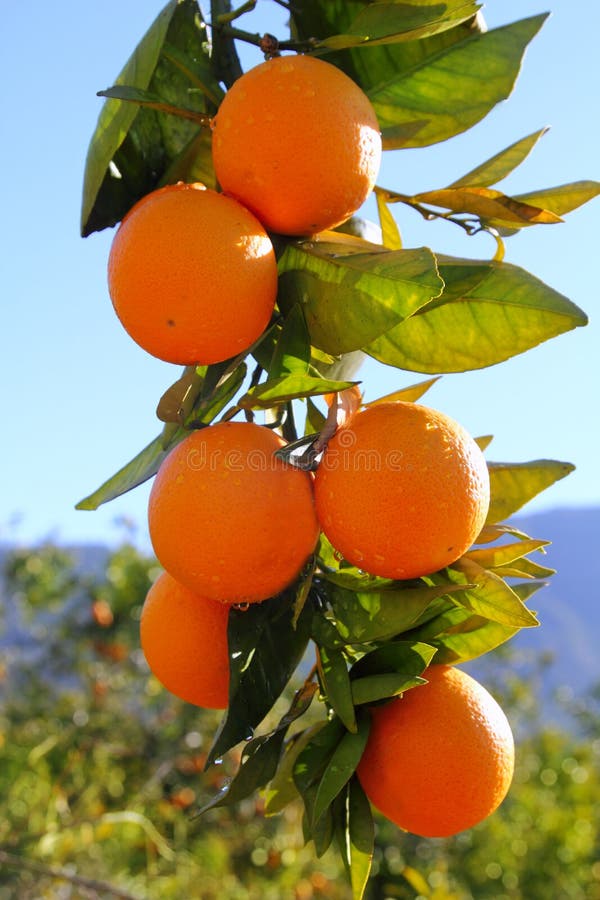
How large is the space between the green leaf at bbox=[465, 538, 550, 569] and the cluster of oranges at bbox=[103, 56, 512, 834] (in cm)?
6

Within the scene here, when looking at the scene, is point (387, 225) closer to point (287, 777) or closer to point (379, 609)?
point (379, 609)

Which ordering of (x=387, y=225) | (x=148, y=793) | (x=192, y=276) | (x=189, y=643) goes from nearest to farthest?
(x=192, y=276) → (x=189, y=643) → (x=387, y=225) → (x=148, y=793)

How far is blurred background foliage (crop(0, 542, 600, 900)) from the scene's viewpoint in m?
3.12

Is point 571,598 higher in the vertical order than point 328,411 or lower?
lower

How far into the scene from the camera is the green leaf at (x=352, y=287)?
2.04 ft

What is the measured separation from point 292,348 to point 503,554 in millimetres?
252

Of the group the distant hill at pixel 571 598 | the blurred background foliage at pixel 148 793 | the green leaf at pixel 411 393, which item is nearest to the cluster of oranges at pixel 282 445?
the green leaf at pixel 411 393

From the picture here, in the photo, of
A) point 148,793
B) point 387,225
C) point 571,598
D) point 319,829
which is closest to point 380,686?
point 319,829

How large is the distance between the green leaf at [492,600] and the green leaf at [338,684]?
12cm

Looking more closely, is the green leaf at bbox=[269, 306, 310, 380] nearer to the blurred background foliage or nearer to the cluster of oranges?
the cluster of oranges

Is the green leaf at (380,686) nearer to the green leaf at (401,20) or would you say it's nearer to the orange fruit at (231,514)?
the orange fruit at (231,514)

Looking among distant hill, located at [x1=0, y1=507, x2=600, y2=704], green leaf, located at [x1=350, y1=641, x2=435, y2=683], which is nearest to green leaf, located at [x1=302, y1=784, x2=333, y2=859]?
green leaf, located at [x1=350, y1=641, x2=435, y2=683]

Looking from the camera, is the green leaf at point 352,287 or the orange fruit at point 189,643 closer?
the green leaf at point 352,287

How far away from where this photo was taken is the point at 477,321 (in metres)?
0.73
